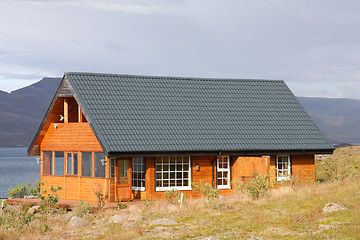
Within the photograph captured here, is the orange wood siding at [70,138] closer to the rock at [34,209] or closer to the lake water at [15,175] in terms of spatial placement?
the rock at [34,209]

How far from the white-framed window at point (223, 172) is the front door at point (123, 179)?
15.3 ft

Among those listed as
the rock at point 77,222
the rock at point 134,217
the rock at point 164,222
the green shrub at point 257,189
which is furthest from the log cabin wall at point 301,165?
the rock at point 77,222

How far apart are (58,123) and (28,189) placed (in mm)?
5493

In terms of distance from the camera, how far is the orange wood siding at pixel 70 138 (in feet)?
86.4

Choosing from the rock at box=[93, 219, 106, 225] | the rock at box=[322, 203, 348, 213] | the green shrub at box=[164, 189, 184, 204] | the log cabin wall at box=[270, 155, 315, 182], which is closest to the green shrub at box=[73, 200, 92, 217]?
the rock at box=[93, 219, 106, 225]

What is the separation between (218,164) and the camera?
2789cm

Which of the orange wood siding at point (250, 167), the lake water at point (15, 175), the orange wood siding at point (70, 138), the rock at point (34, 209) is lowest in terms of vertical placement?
the lake water at point (15, 175)

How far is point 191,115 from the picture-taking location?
2881 centimetres

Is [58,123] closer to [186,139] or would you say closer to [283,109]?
[186,139]

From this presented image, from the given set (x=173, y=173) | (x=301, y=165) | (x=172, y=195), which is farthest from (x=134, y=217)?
(x=301, y=165)

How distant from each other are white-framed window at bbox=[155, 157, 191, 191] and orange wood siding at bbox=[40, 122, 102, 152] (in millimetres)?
2975

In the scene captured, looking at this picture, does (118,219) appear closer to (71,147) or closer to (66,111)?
(71,147)

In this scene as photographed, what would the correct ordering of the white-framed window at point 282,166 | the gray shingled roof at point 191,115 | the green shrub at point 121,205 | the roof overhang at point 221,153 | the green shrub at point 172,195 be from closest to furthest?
the green shrub at point 121,205
the green shrub at point 172,195
the roof overhang at point 221,153
the gray shingled roof at point 191,115
the white-framed window at point 282,166

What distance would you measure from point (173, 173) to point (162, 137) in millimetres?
1756
